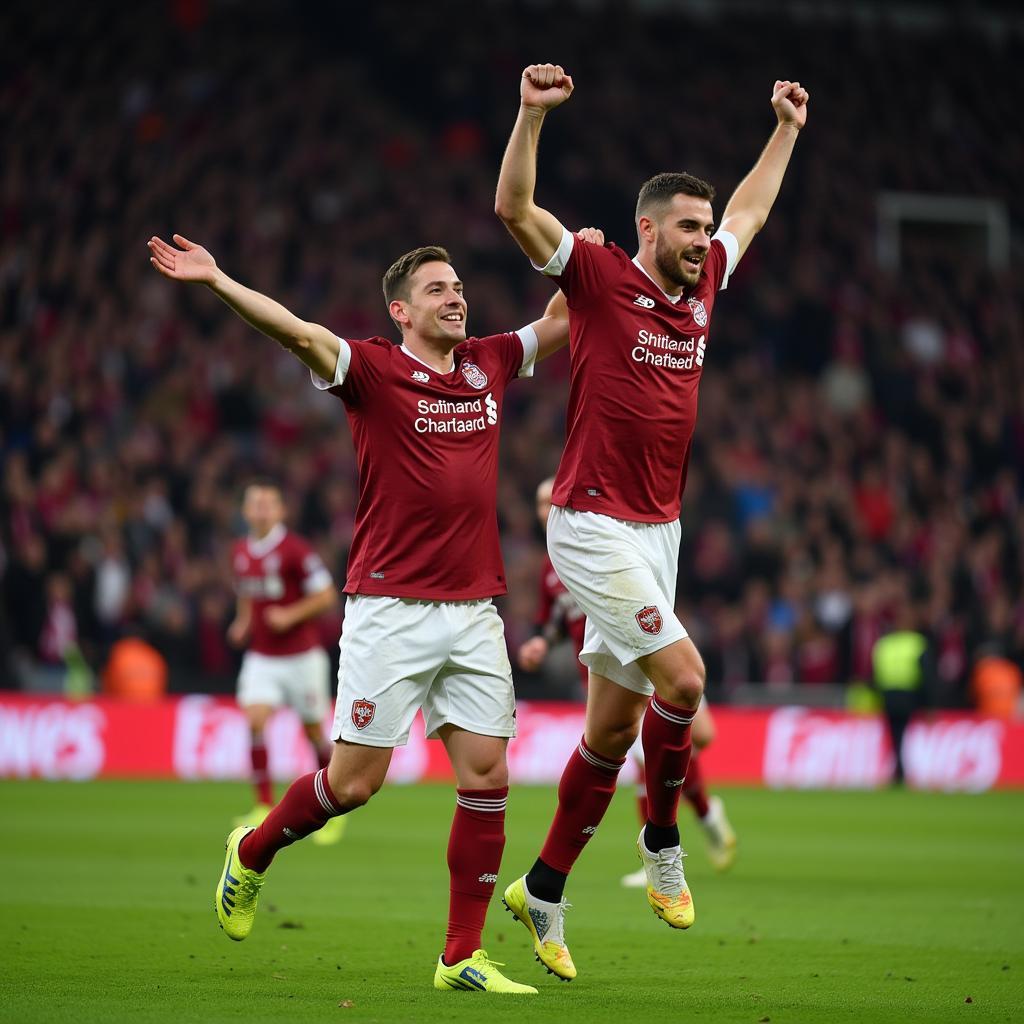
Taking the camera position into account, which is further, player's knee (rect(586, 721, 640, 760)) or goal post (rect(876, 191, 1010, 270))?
goal post (rect(876, 191, 1010, 270))

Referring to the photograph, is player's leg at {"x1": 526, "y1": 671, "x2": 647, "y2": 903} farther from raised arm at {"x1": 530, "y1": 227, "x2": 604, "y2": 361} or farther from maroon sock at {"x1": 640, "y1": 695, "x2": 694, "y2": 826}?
raised arm at {"x1": 530, "y1": 227, "x2": 604, "y2": 361}

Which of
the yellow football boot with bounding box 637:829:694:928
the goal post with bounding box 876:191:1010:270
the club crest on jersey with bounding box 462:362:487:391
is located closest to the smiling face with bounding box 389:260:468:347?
the club crest on jersey with bounding box 462:362:487:391

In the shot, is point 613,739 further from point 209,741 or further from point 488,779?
point 209,741

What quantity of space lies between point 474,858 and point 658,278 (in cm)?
247

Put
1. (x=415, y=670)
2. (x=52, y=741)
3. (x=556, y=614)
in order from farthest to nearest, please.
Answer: (x=52, y=741) → (x=556, y=614) → (x=415, y=670)

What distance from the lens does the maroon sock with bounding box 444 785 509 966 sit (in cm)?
710

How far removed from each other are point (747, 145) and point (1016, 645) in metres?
10.5

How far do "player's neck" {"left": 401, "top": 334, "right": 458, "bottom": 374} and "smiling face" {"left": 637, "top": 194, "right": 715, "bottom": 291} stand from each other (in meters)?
0.94

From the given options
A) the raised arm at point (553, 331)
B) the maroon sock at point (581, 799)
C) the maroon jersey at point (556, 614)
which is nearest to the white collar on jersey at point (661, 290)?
the raised arm at point (553, 331)

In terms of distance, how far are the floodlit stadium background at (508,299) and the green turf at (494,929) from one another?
16.2 ft

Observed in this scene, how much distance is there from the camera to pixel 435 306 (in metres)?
7.29

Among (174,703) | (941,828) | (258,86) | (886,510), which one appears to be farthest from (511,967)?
(258,86)

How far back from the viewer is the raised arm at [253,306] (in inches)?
→ 270

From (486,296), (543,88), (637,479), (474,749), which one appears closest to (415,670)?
(474,749)
